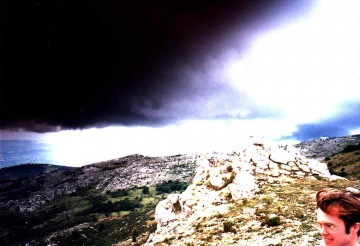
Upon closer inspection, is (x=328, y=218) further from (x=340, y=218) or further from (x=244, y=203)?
(x=244, y=203)

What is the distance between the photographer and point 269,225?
2922 centimetres

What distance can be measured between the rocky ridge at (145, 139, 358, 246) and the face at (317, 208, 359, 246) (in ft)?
64.8

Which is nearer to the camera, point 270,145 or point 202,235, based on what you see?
point 202,235

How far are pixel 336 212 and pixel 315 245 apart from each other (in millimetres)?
19355

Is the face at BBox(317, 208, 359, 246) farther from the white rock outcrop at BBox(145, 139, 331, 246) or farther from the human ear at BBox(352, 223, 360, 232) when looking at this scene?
the white rock outcrop at BBox(145, 139, 331, 246)

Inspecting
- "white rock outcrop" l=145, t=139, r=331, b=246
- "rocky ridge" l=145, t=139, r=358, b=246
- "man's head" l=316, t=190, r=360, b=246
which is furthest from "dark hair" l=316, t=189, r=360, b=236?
"white rock outcrop" l=145, t=139, r=331, b=246

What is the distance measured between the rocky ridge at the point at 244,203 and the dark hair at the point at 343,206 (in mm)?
20029

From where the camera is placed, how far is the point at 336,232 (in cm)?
515

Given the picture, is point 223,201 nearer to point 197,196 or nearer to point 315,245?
point 197,196

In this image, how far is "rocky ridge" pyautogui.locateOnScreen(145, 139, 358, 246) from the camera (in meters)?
28.0

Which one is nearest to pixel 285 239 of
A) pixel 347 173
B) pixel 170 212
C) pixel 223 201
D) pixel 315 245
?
pixel 315 245

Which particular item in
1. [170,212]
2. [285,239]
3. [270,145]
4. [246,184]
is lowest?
[170,212]

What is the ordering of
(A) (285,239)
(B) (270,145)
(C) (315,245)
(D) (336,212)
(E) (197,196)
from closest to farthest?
(D) (336,212)
(C) (315,245)
(A) (285,239)
(E) (197,196)
(B) (270,145)

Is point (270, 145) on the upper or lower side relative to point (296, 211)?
upper
